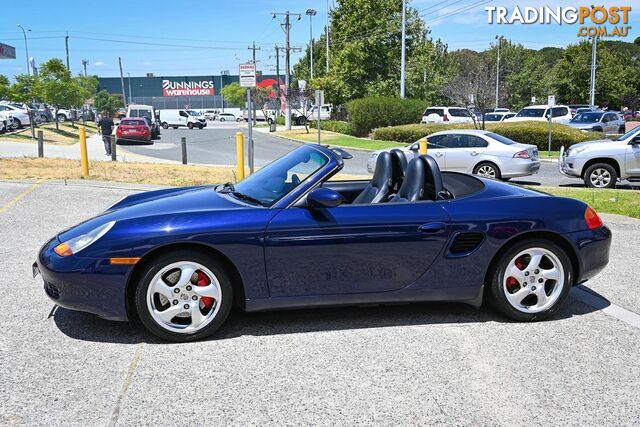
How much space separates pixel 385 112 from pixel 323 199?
34.0 m

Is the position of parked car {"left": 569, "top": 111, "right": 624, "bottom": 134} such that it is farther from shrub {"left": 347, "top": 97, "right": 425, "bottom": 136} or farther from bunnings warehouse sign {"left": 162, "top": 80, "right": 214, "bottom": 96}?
bunnings warehouse sign {"left": 162, "top": 80, "right": 214, "bottom": 96}

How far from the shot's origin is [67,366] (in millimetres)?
3816

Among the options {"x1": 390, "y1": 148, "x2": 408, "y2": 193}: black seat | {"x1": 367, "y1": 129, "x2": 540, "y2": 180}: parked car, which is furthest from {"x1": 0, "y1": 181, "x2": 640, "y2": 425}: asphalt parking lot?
{"x1": 367, "y1": 129, "x2": 540, "y2": 180}: parked car

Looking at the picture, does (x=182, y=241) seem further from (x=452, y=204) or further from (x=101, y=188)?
(x=101, y=188)

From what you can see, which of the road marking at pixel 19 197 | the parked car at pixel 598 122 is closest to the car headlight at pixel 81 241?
the road marking at pixel 19 197

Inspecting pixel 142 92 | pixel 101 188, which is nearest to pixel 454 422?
pixel 101 188

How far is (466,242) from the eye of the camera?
444 centimetres

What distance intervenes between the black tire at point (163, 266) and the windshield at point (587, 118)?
1209 inches

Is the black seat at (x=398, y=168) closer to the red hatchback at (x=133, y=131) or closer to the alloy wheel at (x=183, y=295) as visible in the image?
the alloy wheel at (x=183, y=295)

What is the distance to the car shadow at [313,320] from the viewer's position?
4.39 metres

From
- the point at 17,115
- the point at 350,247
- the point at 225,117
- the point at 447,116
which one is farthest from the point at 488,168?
the point at 225,117

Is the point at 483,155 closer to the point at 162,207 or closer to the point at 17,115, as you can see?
the point at 162,207

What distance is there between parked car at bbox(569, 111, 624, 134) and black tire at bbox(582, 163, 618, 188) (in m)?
17.5

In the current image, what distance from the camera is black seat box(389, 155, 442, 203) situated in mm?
4641
